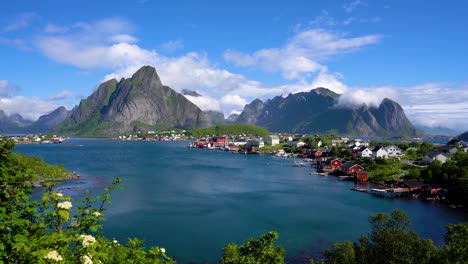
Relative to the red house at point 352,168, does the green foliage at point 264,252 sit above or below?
above

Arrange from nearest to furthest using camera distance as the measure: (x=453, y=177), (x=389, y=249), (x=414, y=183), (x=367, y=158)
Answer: (x=389, y=249) < (x=453, y=177) < (x=414, y=183) < (x=367, y=158)

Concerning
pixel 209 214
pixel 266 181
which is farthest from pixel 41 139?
pixel 209 214

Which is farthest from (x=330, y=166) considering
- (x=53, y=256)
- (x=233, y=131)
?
(x=233, y=131)

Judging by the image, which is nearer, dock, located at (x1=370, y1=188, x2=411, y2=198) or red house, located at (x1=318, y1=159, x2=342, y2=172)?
dock, located at (x1=370, y1=188, x2=411, y2=198)

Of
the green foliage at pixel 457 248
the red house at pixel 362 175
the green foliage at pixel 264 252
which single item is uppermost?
the green foliage at pixel 264 252

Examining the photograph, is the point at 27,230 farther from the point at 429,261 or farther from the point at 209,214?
the point at 209,214

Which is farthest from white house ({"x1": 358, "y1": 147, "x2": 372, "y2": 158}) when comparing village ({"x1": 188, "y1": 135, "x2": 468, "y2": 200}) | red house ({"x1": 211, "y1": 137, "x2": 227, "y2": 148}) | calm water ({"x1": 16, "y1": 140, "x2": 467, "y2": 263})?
red house ({"x1": 211, "y1": 137, "x2": 227, "y2": 148})

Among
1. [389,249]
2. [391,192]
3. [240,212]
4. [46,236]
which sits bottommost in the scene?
[240,212]

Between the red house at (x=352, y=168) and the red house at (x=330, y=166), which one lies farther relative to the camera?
the red house at (x=330, y=166)

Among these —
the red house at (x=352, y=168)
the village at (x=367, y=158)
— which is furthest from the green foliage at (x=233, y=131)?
the red house at (x=352, y=168)

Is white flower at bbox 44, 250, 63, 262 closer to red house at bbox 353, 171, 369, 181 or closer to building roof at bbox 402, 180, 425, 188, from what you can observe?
building roof at bbox 402, 180, 425, 188

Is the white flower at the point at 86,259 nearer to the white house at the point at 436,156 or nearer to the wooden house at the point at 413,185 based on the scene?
the wooden house at the point at 413,185

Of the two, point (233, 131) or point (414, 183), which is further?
point (233, 131)

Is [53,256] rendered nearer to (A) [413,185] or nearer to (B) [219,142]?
(A) [413,185]
